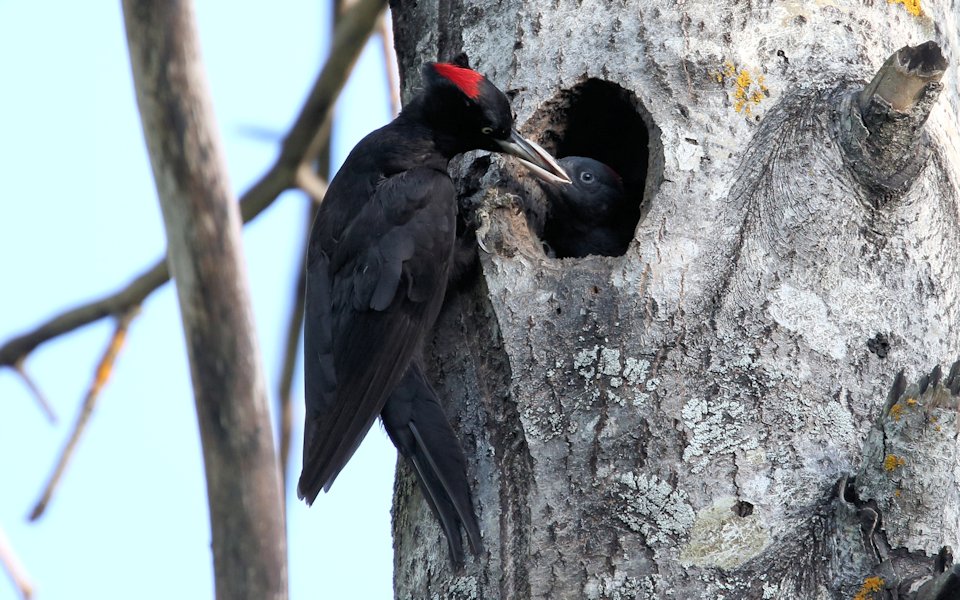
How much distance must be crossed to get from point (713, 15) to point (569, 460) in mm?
1123

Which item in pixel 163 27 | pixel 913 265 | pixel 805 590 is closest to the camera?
pixel 163 27

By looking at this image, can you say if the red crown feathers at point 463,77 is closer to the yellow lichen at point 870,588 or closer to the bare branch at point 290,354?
the bare branch at point 290,354

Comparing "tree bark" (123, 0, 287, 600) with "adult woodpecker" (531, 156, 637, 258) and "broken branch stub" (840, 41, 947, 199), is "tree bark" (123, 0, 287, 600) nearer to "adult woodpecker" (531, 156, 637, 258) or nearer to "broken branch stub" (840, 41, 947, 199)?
"broken branch stub" (840, 41, 947, 199)

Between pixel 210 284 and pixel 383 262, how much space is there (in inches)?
50.0

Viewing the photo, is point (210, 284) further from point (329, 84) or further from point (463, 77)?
point (329, 84)

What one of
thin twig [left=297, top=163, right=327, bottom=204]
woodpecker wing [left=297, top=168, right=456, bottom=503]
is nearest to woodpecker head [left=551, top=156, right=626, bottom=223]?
woodpecker wing [left=297, top=168, right=456, bottom=503]

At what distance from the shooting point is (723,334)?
2.35 metres

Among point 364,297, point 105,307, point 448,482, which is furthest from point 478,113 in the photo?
point 105,307

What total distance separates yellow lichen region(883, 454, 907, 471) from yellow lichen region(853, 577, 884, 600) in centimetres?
19

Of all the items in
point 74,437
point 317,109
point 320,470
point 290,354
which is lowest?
point 320,470

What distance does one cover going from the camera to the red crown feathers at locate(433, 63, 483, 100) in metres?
2.88

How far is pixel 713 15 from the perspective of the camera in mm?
2727

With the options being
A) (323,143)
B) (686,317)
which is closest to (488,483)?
(686,317)

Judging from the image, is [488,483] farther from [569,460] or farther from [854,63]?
[854,63]
